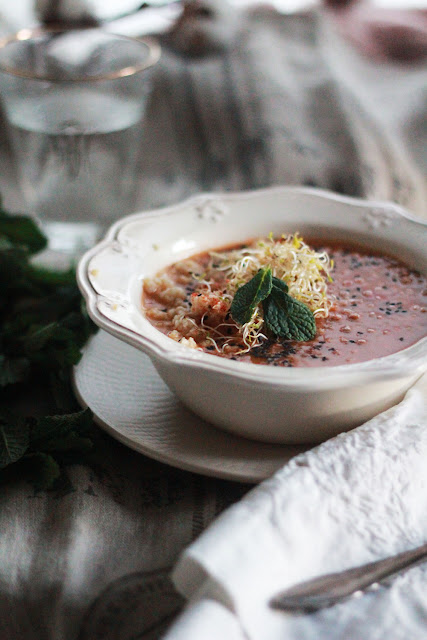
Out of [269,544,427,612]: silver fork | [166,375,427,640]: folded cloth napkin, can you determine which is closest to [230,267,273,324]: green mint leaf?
[166,375,427,640]: folded cloth napkin

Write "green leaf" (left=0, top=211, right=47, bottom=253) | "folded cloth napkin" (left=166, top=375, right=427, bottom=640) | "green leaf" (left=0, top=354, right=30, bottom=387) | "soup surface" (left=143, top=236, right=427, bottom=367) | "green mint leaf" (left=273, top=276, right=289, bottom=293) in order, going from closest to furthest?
"folded cloth napkin" (left=166, top=375, right=427, bottom=640) < "soup surface" (left=143, top=236, right=427, bottom=367) < "green mint leaf" (left=273, top=276, right=289, bottom=293) < "green leaf" (left=0, top=354, right=30, bottom=387) < "green leaf" (left=0, top=211, right=47, bottom=253)

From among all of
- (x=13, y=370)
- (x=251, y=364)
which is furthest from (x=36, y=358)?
(x=251, y=364)

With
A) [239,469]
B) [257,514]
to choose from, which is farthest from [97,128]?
[257,514]

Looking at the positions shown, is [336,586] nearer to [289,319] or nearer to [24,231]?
[289,319]

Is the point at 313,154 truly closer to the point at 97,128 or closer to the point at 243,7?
the point at 97,128

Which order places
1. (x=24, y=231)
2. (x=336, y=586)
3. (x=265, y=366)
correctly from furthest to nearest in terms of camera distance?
(x=24, y=231) → (x=265, y=366) → (x=336, y=586)

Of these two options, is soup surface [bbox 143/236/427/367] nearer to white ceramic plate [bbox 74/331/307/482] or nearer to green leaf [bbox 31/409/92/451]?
white ceramic plate [bbox 74/331/307/482]
